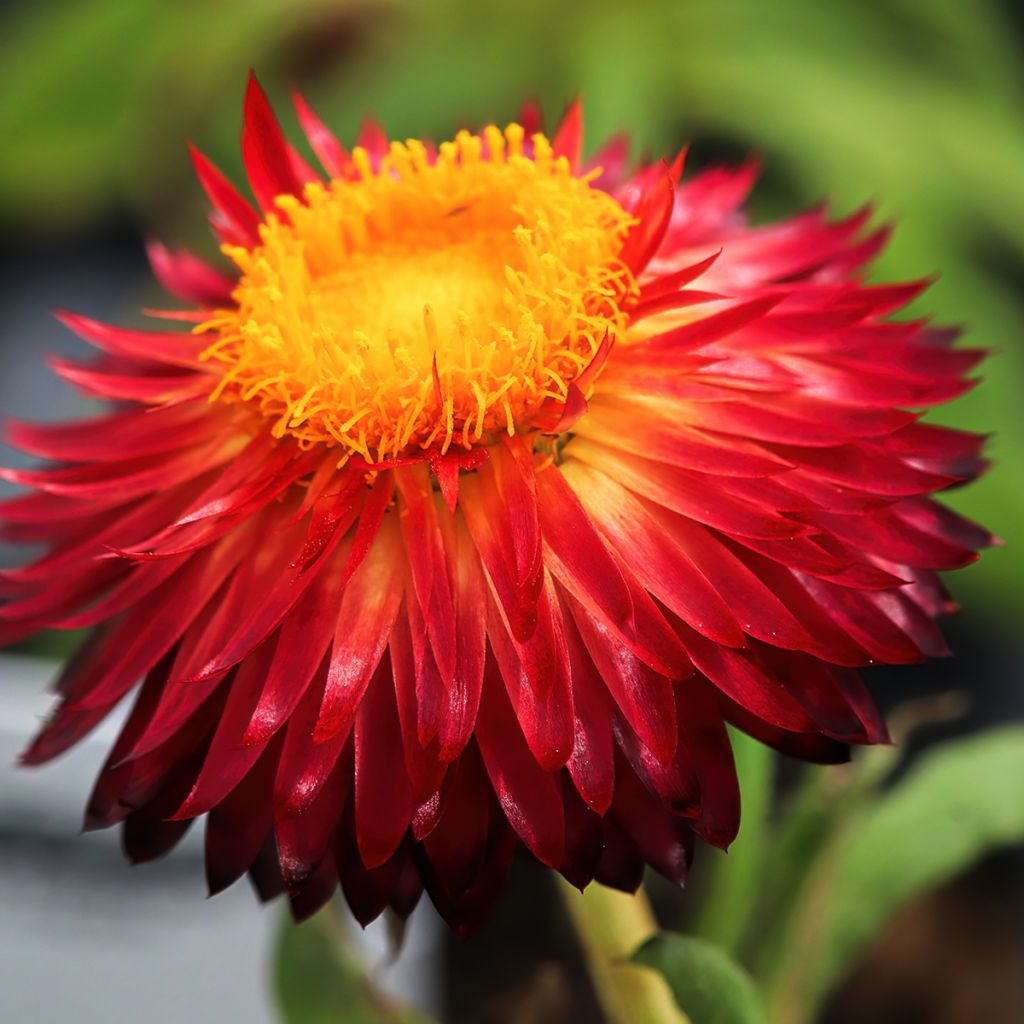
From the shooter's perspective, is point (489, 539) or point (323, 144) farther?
point (323, 144)

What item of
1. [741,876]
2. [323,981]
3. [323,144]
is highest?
[323,144]

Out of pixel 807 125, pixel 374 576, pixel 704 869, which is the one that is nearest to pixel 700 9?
pixel 807 125

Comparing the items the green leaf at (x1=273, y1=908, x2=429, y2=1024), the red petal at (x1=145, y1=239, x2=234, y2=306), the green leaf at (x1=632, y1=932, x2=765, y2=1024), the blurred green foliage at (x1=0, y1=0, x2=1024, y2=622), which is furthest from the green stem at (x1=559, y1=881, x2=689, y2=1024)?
the blurred green foliage at (x1=0, y1=0, x2=1024, y2=622)

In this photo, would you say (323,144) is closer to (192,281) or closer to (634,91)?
(192,281)

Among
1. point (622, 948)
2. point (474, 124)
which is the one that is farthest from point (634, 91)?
point (622, 948)

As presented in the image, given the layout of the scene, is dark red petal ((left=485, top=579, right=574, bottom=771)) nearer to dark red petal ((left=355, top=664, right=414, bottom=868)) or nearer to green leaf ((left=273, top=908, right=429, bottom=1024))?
dark red petal ((left=355, top=664, right=414, bottom=868))
